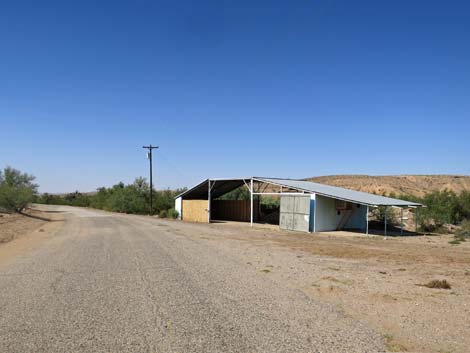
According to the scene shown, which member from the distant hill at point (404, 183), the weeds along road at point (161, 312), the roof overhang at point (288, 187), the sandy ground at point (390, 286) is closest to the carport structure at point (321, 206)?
the roof overhang at point (288, 187)

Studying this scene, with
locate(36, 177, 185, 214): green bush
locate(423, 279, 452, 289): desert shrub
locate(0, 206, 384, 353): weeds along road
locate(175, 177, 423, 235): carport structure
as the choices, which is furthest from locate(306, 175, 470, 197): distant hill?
locate(0, 206, 384, 353): weeds along road

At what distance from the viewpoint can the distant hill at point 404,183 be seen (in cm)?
7350

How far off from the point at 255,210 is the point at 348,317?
101 ft

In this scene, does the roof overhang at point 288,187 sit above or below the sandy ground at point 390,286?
above

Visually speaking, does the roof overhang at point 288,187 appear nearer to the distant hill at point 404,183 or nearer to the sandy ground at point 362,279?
the sandy ground at point 362,279

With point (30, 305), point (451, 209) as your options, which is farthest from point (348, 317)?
point (451, 209)

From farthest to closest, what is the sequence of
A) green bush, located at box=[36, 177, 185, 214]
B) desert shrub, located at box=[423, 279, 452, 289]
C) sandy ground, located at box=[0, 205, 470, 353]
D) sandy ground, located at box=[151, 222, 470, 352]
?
green bush, located at box=[36, 177, 185, 214] → desert shrub, located at box=[423, 279, 452, 289] → sandy ground, located at box=[0, 205, 470, 353] → sandy ground, located at box=[151, 222, 470, 352]

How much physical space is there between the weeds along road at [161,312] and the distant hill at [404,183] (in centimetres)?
6682

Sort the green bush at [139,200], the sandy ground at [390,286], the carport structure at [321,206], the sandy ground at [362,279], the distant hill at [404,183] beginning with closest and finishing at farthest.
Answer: the sandy ground at [390,286]
the sandy ground at [362,279]
the carport structure at [321,206]
the green bush at [139,200]
the distant hill at [404,183]

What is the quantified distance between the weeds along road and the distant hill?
2631 inches

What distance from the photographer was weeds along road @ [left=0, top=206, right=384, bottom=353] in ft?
17.0

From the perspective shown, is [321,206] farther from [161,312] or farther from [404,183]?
[404,183]

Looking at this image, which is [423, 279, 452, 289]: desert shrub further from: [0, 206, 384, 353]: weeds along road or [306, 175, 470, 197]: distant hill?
[306, 175, 470, 197]: distant hill

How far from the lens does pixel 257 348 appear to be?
5047mm
